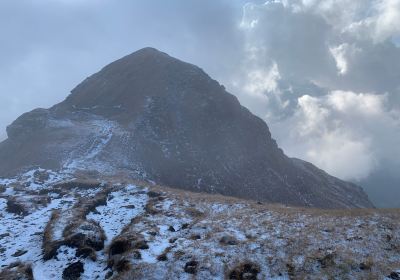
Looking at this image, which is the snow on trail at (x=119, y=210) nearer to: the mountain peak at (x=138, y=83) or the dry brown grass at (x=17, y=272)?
the dry brown grass at (x=17, y=272)

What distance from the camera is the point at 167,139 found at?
317 ft

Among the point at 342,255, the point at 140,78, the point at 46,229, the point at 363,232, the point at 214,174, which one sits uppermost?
the point at 140,78

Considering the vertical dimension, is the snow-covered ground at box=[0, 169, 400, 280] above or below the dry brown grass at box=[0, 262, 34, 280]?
above

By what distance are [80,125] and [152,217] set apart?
64325 millimetres

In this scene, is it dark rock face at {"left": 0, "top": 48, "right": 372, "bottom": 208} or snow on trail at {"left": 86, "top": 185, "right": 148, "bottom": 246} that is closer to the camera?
snow on trail at {"left": 86, "top": 185, "right": 148, "bottom": 246}

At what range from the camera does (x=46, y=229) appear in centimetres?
4081

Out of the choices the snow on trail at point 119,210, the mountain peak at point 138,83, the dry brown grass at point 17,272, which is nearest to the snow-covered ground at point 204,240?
the snow on trail at point 119,210

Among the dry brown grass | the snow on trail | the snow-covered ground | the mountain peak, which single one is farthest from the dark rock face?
the dry brown grass

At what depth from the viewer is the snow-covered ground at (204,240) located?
3053 centimetres

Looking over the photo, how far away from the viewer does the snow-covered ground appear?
30.5 m

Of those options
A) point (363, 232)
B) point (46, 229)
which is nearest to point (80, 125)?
point (46, 229)

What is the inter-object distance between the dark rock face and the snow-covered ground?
29.6 meters

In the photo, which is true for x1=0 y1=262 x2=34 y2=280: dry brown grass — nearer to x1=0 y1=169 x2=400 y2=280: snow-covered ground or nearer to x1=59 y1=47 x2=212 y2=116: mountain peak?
x1=0 y1=169 x2=400 y2=280: snow-covered ground

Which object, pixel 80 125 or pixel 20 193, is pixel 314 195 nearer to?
pixel 80 125
